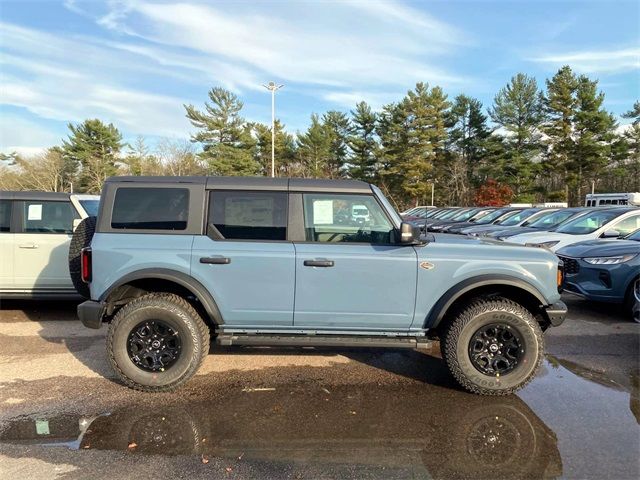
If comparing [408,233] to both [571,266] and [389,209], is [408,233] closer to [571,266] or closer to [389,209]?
[389,209]

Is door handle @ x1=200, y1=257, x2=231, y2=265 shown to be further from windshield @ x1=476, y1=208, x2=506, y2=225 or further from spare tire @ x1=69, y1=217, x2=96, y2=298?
windshield @ x1=476, y1=208, x2=506, y2=225

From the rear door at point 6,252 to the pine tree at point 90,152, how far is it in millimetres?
40948

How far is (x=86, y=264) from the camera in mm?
4039

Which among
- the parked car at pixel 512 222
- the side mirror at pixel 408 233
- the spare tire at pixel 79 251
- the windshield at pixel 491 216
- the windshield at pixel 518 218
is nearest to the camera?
the side mirror at pixel 408 233

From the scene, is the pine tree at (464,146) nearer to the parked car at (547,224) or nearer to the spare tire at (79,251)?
the parked car at (547,224)

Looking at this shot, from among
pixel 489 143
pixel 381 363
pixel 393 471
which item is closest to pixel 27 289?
pixel 381 363

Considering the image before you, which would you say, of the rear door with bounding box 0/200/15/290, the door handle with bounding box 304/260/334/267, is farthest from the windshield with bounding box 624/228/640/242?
the rear door with bounding box 0/200/15/290

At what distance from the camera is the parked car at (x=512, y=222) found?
12.6 meters

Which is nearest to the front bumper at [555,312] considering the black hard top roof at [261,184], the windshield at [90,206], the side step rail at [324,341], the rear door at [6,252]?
the side step rail at [324,341]

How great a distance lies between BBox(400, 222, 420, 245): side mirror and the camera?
12.7ft

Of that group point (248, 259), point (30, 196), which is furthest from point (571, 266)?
point (30, 196)

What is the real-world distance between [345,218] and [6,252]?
4948 millimetres

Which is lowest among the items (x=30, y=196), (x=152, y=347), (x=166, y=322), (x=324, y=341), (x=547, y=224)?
(x=152, y=347)

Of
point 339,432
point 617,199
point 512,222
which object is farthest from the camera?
point 617,199
